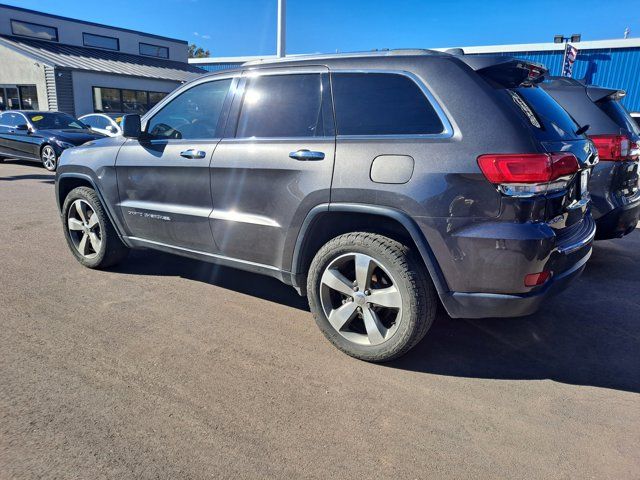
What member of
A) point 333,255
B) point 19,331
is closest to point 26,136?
point 19,331

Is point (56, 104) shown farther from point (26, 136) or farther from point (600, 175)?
point (600, 175)

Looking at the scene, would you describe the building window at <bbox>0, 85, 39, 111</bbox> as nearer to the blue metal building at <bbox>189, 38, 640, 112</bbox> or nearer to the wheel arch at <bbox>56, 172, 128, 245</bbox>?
the blue metal building at <bbox>189, 38, 640, 112</bbox>

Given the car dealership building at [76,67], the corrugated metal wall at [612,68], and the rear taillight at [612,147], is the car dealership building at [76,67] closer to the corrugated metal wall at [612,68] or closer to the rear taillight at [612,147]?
the corrugated metal wall at [612,68]

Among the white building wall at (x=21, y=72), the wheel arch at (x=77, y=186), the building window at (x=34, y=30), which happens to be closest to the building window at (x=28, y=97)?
the white building wall at (x=21, y=72)

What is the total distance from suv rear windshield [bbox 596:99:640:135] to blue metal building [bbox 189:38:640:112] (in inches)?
622

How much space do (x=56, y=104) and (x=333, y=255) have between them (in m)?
20.9

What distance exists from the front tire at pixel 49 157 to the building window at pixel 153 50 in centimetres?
2013

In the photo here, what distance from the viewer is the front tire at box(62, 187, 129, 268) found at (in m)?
4.43

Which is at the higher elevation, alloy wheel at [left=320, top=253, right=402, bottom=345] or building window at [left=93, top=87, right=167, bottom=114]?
building window at [left=93, top=87, right=167, bottom=114]

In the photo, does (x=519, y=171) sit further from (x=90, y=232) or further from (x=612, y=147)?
(x=90, y=232)

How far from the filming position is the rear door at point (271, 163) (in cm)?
310

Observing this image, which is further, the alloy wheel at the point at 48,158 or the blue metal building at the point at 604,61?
the blue metal building at the point at 604,61

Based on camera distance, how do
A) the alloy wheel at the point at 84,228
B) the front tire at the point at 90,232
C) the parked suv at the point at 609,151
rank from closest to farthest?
the parked suv at the point at 609,151, the front tire at the point at 90,232, the alloy wheel at the point at 84,228

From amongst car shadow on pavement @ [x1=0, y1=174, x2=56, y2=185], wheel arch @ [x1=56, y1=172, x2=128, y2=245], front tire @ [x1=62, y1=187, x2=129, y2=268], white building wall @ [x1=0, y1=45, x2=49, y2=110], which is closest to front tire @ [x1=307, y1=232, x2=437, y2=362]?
wheel arch @ [x1=56, y1=172, x2=128, y2=245]
